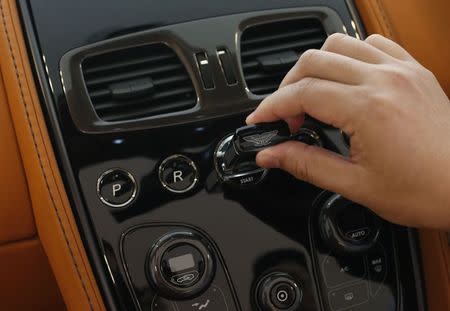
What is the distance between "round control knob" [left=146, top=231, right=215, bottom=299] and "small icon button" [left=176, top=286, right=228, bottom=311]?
11 mm

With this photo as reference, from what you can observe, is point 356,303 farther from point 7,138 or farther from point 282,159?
point 7,138

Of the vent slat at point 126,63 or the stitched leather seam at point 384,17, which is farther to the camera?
the stitched leather seam at point 384,17

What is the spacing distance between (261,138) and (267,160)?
33 mm

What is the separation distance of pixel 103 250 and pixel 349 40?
0.46 metres

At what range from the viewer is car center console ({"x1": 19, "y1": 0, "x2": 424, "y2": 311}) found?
0.99 m

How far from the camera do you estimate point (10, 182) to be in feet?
3.61

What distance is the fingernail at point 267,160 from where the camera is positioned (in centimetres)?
98

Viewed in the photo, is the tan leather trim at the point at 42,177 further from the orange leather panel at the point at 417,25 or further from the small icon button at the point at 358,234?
the orange leather panel at the point at 417,25

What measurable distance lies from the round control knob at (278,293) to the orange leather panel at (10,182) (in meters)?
0.41

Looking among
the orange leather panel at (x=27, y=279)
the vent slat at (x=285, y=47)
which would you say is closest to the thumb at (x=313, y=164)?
the vent slat at (x=285, y=47)

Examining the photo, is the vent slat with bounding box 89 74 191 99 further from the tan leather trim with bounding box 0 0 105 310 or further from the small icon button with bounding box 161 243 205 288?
the small icon button with bounding box 161 243 205 288

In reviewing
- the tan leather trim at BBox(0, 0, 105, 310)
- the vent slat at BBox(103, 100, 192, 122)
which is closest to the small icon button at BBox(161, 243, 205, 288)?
the tan leather trim at BBox(0, 0, 105, 310)

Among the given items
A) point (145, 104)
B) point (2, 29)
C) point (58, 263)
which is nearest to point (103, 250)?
point (58, 263)

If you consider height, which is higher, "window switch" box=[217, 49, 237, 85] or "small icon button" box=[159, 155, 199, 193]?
"window switch" box=[217, 49, 237, 85]
